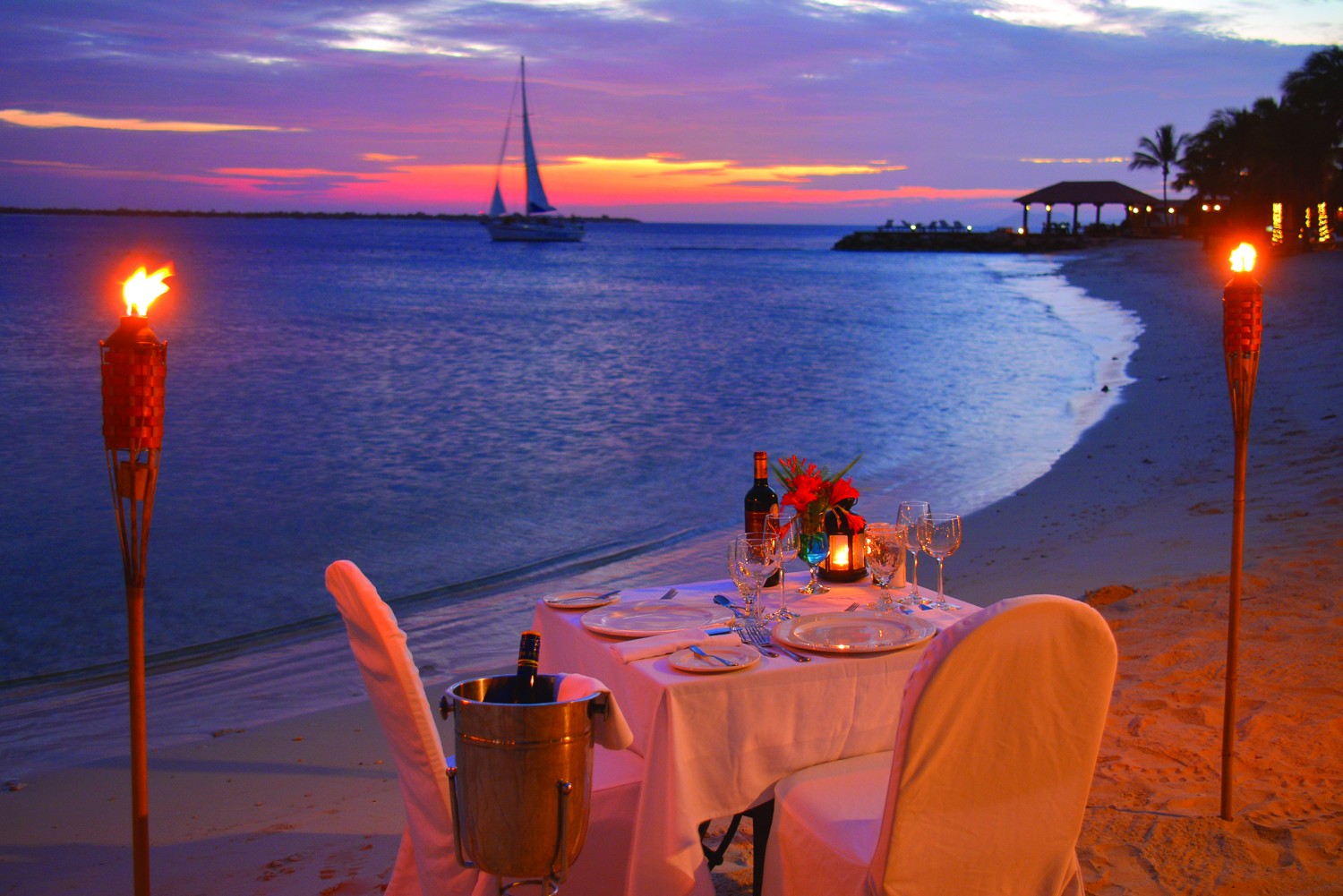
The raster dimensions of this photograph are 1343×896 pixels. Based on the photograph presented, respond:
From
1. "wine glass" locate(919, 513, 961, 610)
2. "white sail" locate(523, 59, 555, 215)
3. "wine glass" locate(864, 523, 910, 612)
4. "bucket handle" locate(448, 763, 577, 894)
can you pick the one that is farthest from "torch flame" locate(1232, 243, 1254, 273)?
"white sail" locate(523, 59, 555, 215)

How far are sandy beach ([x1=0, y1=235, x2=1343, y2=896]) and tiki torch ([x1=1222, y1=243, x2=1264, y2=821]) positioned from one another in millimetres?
259

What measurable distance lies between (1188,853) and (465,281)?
1904 inches

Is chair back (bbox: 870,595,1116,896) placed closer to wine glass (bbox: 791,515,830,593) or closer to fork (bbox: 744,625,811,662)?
fork (bbox: 744,625,811,662)

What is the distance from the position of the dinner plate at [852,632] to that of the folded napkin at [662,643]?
15 centimetres

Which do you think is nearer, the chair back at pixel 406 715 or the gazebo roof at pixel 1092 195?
the chair back at pixel 406 715

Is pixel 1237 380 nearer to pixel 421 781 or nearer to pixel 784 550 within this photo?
pixel 784 550

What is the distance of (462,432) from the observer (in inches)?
500

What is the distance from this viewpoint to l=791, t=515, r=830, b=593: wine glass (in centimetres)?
288

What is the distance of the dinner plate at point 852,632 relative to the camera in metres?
2.32

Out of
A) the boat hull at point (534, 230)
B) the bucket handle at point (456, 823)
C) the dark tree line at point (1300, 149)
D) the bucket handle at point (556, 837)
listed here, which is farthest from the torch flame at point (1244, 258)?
the boat hull at point (534, 230)

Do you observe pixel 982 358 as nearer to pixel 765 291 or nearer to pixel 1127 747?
pixel 1127 747

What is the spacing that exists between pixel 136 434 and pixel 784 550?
1552 mm

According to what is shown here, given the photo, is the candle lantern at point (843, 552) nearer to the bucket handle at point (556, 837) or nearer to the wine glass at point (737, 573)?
the wine glass at point (737, 573)

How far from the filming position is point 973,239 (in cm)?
8262
